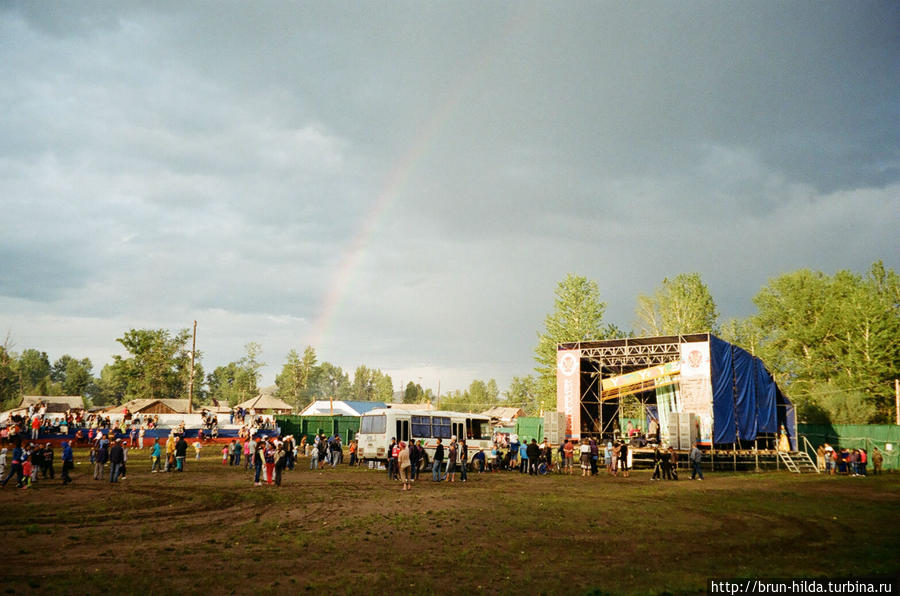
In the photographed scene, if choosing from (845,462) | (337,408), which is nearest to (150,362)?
(337,408)

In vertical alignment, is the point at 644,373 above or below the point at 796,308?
below

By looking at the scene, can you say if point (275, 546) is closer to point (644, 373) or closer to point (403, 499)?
point (403, 499)

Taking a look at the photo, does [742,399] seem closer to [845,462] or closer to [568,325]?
[845,462]

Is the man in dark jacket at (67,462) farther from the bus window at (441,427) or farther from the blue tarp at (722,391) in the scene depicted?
the blue tarp at (722,391)

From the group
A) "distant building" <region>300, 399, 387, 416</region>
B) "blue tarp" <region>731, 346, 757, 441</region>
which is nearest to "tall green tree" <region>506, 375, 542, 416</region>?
"distant building" <region>300, 399, 387, 416</region>

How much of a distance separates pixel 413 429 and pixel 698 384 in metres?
16.5

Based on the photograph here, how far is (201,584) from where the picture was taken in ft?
28.6

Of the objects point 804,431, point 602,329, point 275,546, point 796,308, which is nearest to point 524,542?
point 275,546

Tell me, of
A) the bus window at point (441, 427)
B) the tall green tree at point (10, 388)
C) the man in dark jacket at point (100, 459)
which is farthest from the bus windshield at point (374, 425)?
the tall green tree at point (10, 388)

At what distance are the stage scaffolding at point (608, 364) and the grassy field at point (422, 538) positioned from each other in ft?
52.2

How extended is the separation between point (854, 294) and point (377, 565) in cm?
6750

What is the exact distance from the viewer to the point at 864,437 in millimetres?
39219

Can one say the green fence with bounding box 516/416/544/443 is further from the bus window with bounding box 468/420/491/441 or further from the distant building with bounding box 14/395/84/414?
Result: the distant building with bounding box 14/395/84/414

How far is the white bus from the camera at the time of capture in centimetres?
2958
